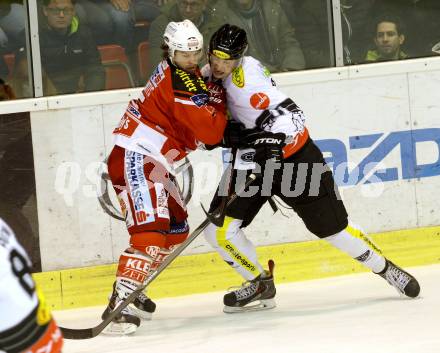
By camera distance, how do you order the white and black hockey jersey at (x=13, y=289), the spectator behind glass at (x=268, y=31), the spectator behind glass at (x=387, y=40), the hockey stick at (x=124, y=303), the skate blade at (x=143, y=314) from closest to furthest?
the white and black hockey jersey at (x=13, y=289) → the hockey stick at (x=124, y=303) → the skate blade at (x=143, y=314) → the spectator behind glass at (x=268, y=31) → the spectator behind glass at (x=387, y=40)

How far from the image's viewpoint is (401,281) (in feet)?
15.2

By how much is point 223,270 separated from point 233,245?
574 millimetres

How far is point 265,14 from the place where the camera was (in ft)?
Result: 17.9

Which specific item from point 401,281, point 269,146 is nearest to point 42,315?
point 269,146

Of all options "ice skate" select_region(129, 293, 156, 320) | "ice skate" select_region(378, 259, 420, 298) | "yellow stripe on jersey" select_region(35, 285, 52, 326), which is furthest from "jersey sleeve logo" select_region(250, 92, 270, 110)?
"yellow stripe on jersey" select_region(35, 285, 52, 326)

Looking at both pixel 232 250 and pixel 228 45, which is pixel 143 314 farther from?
pixel 228 45

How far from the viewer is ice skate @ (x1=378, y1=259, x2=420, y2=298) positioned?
15.2 ft

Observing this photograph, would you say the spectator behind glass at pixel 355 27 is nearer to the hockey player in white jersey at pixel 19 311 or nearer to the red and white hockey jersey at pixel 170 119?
the red and white hockey jersey at pixel 170 119

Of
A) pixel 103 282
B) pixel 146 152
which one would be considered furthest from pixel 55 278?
pixel 146 152

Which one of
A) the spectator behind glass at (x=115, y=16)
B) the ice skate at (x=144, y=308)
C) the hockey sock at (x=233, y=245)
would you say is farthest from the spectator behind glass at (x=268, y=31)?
the ice skate at (x=144, y=308)

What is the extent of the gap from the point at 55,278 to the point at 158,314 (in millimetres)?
540

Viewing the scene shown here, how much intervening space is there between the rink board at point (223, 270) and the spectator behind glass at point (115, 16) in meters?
1.13

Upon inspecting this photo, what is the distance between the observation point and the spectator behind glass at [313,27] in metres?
5.48

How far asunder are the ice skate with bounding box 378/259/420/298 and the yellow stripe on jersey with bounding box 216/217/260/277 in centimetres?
57
